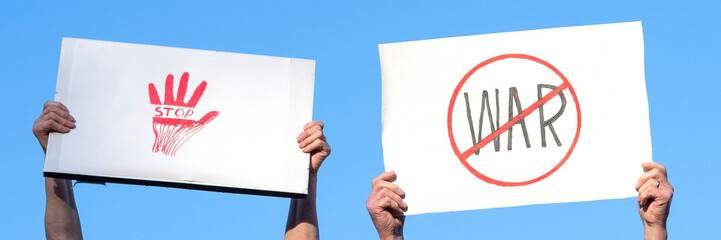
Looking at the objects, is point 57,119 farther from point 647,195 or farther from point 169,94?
point 647,195

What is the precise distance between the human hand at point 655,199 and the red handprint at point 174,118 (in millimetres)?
2383

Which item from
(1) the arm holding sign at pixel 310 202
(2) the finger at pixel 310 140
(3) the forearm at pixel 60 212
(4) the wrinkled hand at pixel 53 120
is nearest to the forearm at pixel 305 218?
(1) the arm holding sign at pixel 310 202

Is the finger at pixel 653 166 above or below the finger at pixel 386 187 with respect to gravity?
above

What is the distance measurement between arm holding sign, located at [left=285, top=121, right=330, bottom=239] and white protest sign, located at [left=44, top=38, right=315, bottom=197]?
0.07 m

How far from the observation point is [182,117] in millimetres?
5160

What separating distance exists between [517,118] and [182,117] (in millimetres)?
1893

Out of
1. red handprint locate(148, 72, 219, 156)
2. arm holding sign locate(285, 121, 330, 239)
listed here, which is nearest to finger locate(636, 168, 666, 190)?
arm holding sign locate(285, 121, 330, 239)

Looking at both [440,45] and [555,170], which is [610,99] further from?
[440,45]

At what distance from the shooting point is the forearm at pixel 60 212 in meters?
5.38

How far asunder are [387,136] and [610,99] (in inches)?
50.3

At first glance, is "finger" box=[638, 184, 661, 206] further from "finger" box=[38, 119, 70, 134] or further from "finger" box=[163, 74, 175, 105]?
"finger" box=[38, 119, 70, 134]

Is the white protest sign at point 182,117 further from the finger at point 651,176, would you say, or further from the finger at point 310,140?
the finger at point 651,176

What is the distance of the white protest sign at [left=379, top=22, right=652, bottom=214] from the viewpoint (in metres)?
5.18

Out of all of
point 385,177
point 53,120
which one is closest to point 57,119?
point 53,120
